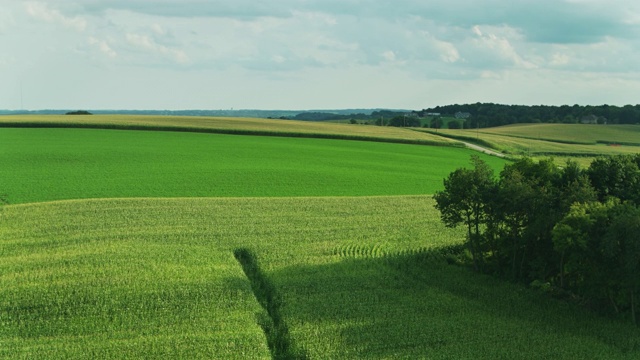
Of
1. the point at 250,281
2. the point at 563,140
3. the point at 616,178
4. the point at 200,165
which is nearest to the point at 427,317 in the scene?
the point at 250,281

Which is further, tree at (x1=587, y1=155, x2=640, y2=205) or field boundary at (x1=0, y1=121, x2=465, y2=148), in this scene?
field boundary at (x1=0, y1=121, x2=465, y2=148)

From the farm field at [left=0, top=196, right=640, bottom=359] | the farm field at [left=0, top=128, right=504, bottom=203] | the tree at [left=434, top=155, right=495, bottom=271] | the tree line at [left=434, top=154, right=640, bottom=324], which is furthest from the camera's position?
the farm field at [left=0, top=128, right=504, bottom=203]

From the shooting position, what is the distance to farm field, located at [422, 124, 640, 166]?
102 meters

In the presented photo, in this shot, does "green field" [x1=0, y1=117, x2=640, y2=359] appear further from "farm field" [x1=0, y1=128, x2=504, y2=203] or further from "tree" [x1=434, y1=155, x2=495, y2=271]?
"tree" [x1=434, y1=155, x2=495, y2=271]

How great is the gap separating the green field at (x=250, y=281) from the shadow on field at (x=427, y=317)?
0.10 m

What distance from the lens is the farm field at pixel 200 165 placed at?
5444 centimetres

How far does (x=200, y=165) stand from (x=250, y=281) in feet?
127

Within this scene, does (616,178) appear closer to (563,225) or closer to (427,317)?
(563,225)

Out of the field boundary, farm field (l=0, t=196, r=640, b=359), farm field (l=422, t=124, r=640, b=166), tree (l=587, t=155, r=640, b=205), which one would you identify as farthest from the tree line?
the field boundary

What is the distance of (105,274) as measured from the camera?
29156 mm

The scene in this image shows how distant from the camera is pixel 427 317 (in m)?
25.9

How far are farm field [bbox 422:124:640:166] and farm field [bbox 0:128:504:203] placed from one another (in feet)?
60.2

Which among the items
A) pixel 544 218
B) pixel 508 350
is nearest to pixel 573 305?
pixel 544 218

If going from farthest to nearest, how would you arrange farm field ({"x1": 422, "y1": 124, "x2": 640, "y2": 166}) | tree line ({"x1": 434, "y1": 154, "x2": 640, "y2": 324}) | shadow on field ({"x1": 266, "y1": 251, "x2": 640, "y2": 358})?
1. farm field ({"x1": 422, "y1": 124, "x2": 640, "y2": 166})
2. tree line ({"x1": 434, "y1": 154, "x2": 640, "y2": 324})
3. shadow on field ({"x1": 266, "y1": 251, "x2": 640, "y2": 358})
